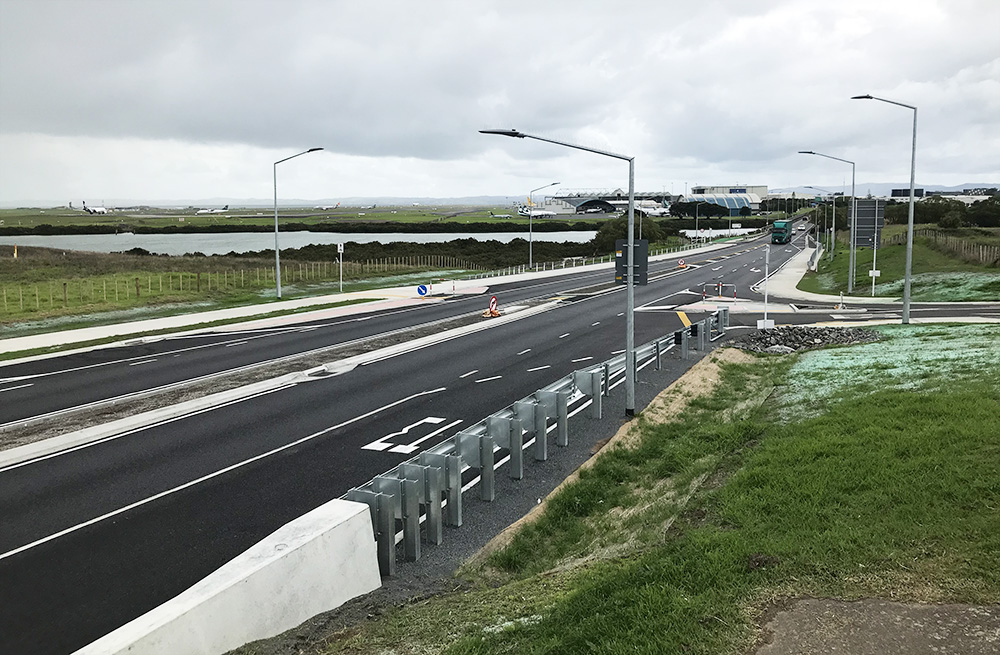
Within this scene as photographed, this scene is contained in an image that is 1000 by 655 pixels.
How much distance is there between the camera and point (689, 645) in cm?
692

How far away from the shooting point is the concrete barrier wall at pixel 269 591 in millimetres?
7312

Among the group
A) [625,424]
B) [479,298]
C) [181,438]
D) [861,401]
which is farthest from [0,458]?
[479,298]

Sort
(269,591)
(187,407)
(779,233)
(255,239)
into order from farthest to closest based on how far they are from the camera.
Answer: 1. (255,239)
2. (779,233)
3. (187,407)
4. (269,591)

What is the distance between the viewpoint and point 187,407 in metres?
19.1

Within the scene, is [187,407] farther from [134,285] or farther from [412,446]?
[134,285]

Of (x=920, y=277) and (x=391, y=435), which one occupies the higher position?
(x=920, y=277)

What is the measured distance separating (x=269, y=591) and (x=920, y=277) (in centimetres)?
5214

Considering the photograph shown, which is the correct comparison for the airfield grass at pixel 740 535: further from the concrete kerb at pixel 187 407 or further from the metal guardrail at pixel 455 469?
the concrete kerb at pixel 187 407

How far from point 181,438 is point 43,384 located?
8.78 m

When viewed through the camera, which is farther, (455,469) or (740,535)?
(455,469)

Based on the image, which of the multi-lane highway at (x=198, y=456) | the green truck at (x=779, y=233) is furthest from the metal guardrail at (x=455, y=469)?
the green truck at (x=779, y=233)

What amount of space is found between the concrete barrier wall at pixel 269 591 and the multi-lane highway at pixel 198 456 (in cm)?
186

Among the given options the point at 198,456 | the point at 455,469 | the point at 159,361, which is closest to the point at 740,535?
the point at 455,469

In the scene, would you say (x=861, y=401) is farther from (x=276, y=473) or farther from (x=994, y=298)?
(x=994, y=298)
